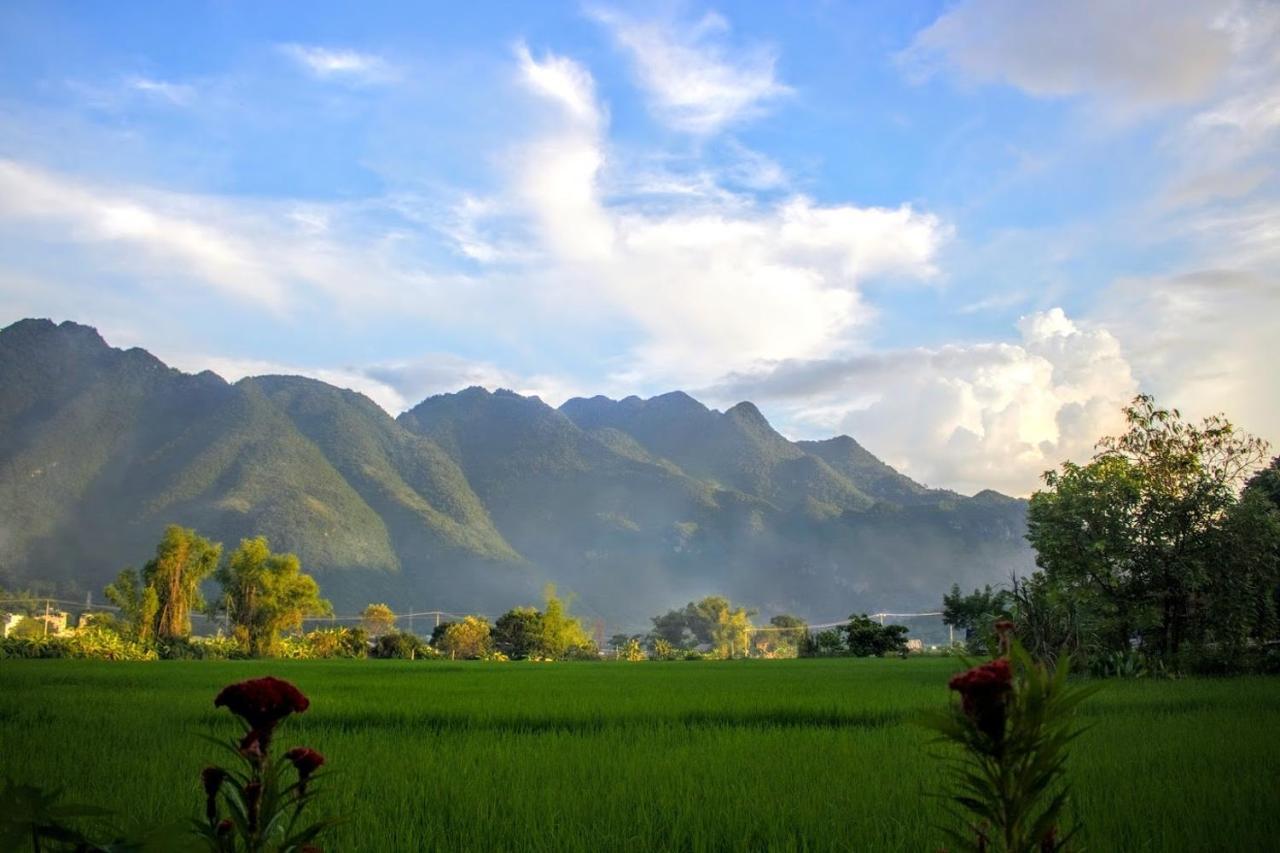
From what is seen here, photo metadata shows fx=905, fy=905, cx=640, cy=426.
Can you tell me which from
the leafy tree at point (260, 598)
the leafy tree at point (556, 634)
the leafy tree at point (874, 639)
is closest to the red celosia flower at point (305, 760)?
the leafy tree at point (260, 598)

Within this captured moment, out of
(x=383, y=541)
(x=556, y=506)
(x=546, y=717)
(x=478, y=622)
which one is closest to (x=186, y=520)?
(x=383, y=541)

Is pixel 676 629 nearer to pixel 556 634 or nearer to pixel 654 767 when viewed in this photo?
pixel 556 634

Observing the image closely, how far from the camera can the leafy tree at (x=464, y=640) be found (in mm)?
38344

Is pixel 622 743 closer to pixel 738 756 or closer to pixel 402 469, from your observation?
pixel 738 756

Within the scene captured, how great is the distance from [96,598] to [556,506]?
54436mm

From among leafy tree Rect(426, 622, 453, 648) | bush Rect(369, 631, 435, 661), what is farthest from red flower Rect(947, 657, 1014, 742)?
leafy tree Rect(426, 622, 453, 648)

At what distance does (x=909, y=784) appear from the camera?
5.03 m

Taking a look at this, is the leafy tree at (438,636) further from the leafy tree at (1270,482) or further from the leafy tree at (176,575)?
the leafy tree at (1270,482)

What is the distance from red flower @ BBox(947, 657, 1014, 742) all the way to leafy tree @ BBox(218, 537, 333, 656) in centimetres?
3347

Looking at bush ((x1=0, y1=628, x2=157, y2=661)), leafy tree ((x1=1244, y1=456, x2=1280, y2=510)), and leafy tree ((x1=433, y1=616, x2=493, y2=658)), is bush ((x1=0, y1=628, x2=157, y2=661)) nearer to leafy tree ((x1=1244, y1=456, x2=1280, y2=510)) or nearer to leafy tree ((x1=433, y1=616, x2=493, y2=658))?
leafy tree ((x1=433, y1=616, x2=493, y2=658))

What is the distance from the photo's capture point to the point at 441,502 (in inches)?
4161

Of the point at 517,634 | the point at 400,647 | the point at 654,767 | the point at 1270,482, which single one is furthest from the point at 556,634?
the point at 654,767

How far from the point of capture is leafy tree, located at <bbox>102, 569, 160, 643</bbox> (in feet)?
94.5

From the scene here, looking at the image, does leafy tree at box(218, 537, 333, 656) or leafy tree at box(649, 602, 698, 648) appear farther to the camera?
leafy tree at box(649, 602, 698, 648)
